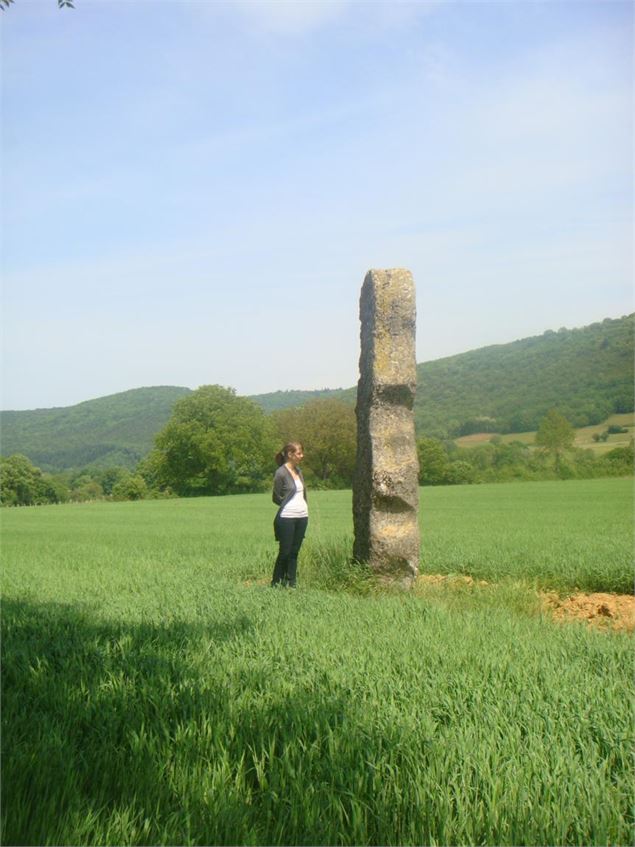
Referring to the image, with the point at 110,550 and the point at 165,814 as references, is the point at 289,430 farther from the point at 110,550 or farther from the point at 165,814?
the point at 165,814

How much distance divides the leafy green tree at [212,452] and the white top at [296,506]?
54830mm

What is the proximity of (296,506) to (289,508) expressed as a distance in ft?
0.34

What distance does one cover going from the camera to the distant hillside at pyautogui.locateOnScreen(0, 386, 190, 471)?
420ft

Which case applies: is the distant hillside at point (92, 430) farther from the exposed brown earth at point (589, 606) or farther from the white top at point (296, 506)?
the exposed brown earth at point (589, 606)

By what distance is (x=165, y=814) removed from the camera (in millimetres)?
3295

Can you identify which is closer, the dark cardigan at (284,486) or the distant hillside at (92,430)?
the dark cardigan at (284,486)

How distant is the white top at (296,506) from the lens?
9625mm

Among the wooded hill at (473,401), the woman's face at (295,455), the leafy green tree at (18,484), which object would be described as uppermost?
the wooded hill at (473,401)

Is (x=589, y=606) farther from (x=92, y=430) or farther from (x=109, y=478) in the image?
(x=92, y=430)

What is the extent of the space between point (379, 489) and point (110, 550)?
337 inches

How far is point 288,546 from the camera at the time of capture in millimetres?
9680

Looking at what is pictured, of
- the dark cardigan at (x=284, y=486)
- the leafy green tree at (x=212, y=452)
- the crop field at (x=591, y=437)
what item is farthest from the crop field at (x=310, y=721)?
the crop field at (x=591, y=437)

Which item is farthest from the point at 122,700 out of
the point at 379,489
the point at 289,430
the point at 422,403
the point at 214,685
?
the point at 422,403

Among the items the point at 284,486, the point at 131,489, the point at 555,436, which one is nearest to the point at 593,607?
the point at 284,486
